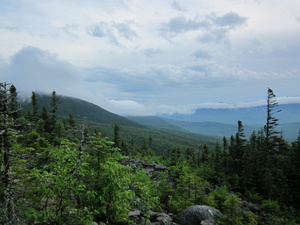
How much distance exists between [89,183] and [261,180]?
118ft

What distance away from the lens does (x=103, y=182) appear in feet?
26.2

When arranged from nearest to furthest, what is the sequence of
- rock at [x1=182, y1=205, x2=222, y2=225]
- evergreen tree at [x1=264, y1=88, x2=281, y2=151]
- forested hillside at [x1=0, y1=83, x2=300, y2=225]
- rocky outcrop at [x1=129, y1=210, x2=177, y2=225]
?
forested hillside at [x1=0, y1=83, x2=300, y2=225]
rocky outcrop at [x1=129, y1=210, x2=177, y2=225]
rock at [x1=182, y1=205, x2=222, y2=225]
evergreen tree at [x1=264, y1=88, x2=281, y2=151]

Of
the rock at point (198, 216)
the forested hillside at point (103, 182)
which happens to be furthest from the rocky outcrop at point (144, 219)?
the rock at point (198, 216)

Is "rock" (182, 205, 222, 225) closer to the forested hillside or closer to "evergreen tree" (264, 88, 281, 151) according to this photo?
the forested hillside

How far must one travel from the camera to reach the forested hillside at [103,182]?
7.24m

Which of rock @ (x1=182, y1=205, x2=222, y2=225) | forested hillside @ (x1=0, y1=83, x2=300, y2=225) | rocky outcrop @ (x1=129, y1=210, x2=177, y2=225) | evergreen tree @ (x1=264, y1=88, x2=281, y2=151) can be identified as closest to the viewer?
forested hillside @ (x1=0, y1=83, x2=300, y2=225)

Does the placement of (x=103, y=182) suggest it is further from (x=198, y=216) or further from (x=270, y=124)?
(x=270, y=124)

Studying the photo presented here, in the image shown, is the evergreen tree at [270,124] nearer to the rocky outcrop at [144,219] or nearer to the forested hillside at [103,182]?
the forested hillside at [103,182]

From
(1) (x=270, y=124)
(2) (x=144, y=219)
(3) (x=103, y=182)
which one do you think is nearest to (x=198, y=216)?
(2) (x=144, y=219)

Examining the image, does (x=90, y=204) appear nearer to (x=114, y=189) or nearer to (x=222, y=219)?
(x=114, y=189)

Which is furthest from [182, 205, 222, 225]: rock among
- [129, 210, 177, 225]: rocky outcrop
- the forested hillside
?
[129, 210, 177, 225]: rocky outcrop

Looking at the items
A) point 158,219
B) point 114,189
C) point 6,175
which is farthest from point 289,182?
point 6,175

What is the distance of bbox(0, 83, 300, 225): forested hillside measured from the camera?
285 inches

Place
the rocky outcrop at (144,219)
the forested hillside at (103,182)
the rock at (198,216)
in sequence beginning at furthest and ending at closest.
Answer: the rock at (198,216), the rocky outcrop at (144,219), the forested hillside at (103,182)
